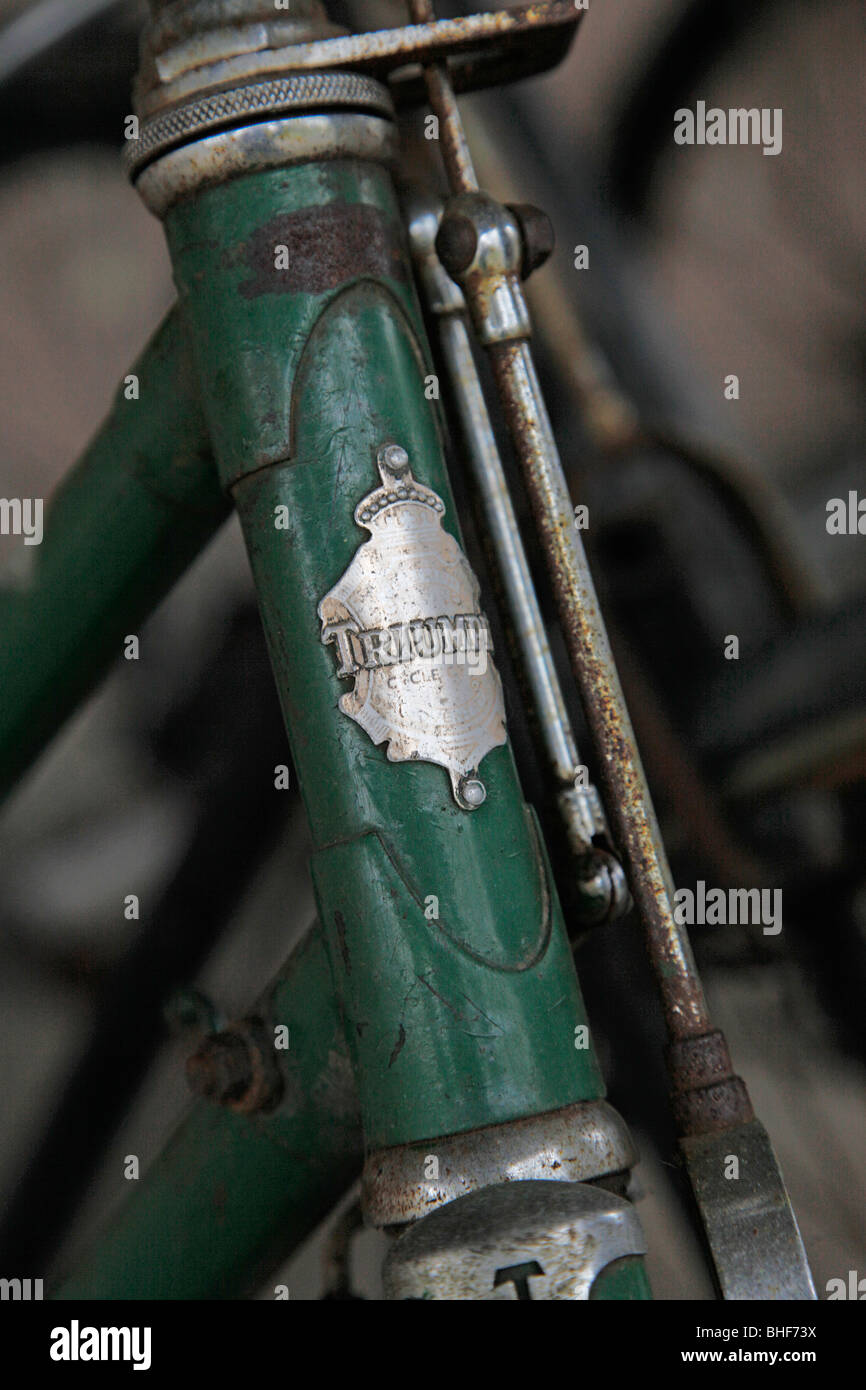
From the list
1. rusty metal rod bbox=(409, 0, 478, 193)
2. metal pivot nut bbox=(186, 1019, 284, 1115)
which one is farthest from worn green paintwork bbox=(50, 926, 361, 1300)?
rusty metal rod bbox=(409, 0, 478, 193)

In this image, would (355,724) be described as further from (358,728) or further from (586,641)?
(586,641)

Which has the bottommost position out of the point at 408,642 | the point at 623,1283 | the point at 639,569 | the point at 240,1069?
the point at 623,1283

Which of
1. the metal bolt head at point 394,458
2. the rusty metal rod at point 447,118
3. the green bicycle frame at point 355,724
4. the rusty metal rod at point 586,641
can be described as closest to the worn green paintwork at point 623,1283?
the green bicycle frame at point 355,724

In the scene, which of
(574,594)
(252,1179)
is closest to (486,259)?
(574,594)

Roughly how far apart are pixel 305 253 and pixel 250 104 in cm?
6

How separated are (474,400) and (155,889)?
55cm

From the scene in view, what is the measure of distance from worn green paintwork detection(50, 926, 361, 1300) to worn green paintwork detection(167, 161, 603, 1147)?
0.33 feet

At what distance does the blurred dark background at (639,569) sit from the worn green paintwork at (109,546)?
29cm

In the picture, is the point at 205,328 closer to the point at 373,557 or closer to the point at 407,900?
the point at 373,557

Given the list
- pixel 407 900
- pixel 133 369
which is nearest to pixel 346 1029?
pixel 407 900

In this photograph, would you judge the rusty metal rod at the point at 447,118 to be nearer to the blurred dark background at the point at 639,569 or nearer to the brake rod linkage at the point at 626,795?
the brake rod linkage at the point at 626,795

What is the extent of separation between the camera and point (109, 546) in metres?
0.62

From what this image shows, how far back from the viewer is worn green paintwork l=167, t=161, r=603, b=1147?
0.48m

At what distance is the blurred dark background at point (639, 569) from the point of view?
83 cm
